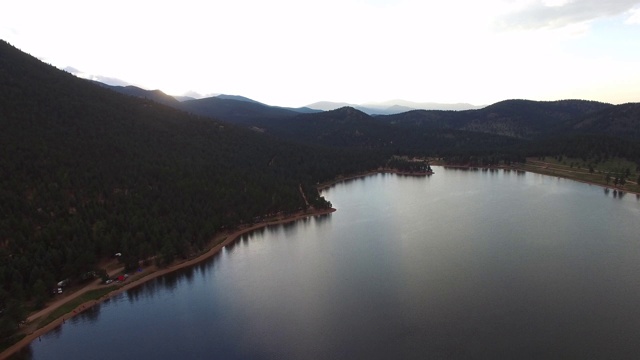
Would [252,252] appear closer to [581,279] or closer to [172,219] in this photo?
[172,219]

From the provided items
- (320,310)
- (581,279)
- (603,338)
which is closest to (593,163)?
(581,279)

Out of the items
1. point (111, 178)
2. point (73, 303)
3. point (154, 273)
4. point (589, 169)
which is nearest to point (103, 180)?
point (111, 178)

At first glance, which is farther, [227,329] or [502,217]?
[502,217]

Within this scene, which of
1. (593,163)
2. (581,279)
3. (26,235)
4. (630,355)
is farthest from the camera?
(593,163)

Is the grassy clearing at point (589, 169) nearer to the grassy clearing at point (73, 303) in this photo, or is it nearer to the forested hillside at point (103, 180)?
the forested hillside at point (103, 180)

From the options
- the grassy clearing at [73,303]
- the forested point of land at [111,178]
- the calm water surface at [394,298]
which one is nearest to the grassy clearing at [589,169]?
the forested point of land at [111,178]

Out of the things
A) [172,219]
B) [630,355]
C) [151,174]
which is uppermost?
[151,174]

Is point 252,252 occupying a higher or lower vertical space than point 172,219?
lower
